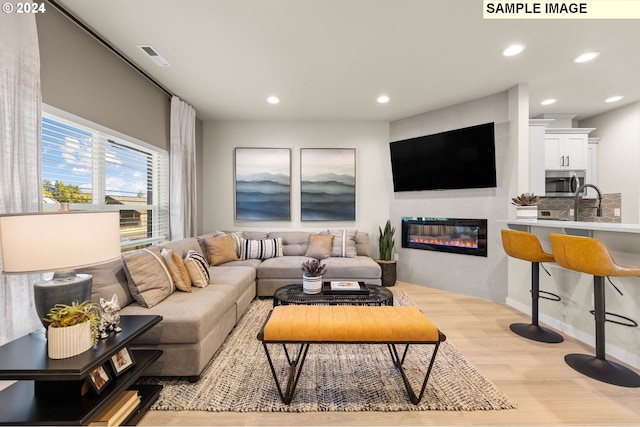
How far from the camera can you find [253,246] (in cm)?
393

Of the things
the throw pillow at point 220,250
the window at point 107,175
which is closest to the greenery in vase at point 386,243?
the throw pillow at point 220,250

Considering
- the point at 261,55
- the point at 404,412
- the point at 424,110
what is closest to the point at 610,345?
the point at 404,412

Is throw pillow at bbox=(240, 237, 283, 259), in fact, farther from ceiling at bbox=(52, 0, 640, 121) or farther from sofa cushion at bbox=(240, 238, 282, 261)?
ceiling at bbox=(52, 0, 640, 121)

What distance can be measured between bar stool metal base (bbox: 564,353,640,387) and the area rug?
31.0 inches

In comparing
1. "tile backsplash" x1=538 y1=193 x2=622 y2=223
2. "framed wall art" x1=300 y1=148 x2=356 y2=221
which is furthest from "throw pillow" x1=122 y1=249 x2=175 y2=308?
"tile backsplash" x1=538 y1=193 x2=622 y2=223

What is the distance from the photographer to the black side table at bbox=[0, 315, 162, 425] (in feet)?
3.72

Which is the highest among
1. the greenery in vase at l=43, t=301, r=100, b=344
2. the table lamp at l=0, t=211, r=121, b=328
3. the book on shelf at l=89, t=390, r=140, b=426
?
the table lamp at l=0, t=211, r=121, b=328

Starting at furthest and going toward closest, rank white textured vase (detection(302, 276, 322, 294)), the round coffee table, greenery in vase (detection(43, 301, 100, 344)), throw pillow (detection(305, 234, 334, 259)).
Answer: throw pillow (detection(305, 234, 334, 259)) < white textured vase (detection(302, 276, 322, 294)) < the round coffee table < greenery in vase (detection(43, 301, 100, 344))

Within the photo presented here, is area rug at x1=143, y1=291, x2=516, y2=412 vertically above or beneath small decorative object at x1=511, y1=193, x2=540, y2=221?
beneath

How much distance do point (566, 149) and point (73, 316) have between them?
5.78 metres

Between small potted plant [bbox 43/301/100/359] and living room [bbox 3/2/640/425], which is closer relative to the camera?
small potted plant [bbox 43/301/100/359]

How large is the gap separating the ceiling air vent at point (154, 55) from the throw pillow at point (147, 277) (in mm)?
1849

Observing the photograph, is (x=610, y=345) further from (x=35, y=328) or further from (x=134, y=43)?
(x=134, y=43)

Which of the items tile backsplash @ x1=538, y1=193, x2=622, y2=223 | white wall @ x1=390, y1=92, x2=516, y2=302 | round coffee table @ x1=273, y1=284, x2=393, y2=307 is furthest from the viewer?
tile backsplash @ x1=538, y1=193, x2=622, y2=223
